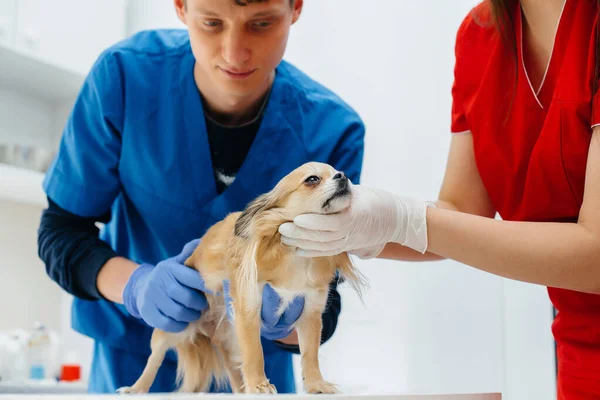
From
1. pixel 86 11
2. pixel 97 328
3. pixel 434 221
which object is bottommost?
pixel 97 328

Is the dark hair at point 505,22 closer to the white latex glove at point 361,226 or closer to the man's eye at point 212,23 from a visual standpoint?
the white latex glove at point 361,226

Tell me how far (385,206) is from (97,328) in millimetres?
863

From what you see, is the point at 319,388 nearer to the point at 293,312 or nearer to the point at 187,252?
the point at 293,312

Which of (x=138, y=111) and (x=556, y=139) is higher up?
(x=138, y=111)

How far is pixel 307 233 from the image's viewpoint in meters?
0.99

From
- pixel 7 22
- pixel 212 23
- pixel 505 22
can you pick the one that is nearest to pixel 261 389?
pixel 212 23

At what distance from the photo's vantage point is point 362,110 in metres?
2.39

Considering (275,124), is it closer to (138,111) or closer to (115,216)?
(138,111)

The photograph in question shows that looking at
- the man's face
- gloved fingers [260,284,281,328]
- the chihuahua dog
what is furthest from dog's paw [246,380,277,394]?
the man's face

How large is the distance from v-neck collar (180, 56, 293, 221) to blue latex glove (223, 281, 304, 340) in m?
0.31

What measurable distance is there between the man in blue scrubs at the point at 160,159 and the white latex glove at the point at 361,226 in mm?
359

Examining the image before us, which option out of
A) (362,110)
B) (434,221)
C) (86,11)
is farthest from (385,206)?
(86,11)

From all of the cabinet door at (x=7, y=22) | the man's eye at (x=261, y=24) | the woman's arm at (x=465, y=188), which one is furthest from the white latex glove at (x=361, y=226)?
the cabinet door at (x=7, y=22)

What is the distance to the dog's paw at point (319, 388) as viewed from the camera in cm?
102
